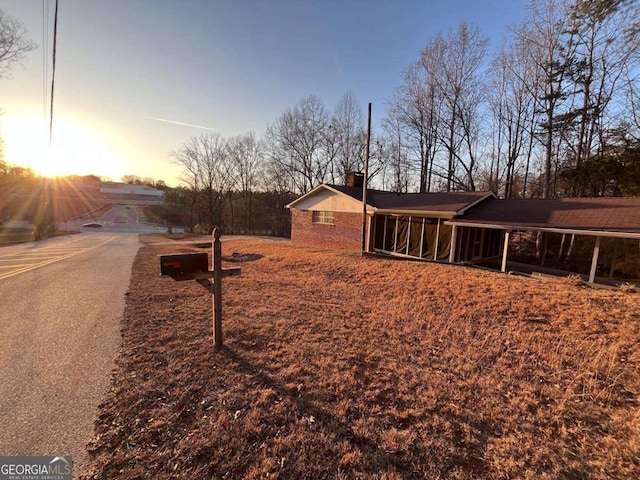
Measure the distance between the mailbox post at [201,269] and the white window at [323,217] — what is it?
12362mm

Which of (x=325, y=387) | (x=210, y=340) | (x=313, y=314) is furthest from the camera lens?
(x=313, y=314)

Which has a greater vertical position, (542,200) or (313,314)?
(542,200)

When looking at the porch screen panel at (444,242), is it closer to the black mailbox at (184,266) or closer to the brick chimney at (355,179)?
the brick chimney at (355,179)

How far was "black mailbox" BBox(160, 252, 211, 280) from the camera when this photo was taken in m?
3.37

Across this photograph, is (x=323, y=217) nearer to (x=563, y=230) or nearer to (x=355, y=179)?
(x=355, y=179)

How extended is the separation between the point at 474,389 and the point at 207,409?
3.01 meters

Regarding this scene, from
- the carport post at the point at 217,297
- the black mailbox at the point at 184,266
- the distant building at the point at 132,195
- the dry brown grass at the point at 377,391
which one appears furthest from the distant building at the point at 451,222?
the distant building at the point at 132,195

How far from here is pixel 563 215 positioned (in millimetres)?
9953

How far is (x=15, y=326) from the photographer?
4.43 m

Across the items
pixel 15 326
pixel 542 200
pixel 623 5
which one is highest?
pixel 623 5

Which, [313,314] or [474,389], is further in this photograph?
[313,314]

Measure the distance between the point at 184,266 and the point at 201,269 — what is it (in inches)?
8.9

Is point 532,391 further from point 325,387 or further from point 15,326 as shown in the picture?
point 15,326

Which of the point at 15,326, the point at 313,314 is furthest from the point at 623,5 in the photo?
the point at 15,326
